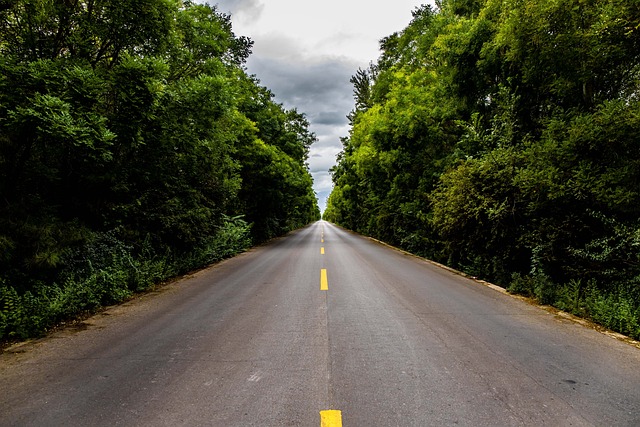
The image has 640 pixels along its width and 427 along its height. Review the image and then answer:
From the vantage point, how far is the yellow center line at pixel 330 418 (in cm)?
235

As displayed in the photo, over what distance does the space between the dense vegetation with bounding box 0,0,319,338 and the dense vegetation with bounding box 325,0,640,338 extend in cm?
736

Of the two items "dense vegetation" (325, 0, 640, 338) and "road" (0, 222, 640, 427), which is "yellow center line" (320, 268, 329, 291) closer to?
"road" (0, 222, 640, 427)

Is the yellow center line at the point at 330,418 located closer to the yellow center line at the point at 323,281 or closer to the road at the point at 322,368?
the road at the point at 322,368

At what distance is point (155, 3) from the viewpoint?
645cm

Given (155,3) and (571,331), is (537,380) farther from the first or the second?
(155,3)

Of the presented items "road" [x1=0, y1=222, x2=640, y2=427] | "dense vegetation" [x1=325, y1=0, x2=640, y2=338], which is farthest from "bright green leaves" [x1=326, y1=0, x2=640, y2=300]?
"road" [x1=0, y1=222, x2=640, y2=427]

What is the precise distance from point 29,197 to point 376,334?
6.78m

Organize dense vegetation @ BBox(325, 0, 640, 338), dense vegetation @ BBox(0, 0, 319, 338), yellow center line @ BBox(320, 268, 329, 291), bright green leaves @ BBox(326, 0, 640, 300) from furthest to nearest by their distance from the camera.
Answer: yellow center line @ BBox(320, 268, 329, 291)
bright green leaves @ BBox(326, 0, 640, 300)
dense vegetation @ BBox(325, 0, 640, 338)
dense vegetation @ BBox(0, 0, 319, 338)

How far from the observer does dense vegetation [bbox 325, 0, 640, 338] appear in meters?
5.50

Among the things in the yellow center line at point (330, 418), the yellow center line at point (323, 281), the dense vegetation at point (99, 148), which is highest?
the dense vegetation at point (99, 148)

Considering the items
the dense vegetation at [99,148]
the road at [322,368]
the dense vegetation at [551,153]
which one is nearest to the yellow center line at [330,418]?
the road at [322,368]

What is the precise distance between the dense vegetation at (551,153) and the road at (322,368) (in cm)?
156

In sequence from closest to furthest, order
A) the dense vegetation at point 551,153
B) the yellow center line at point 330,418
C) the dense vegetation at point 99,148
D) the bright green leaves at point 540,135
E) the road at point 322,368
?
the yellow center line at point 330,418
the road at point 322,368
the dense vegetation at point 99,148
the dense vegetation at point 551,153
the bright green leaves at point 540,135

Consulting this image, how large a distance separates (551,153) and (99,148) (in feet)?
29.1
